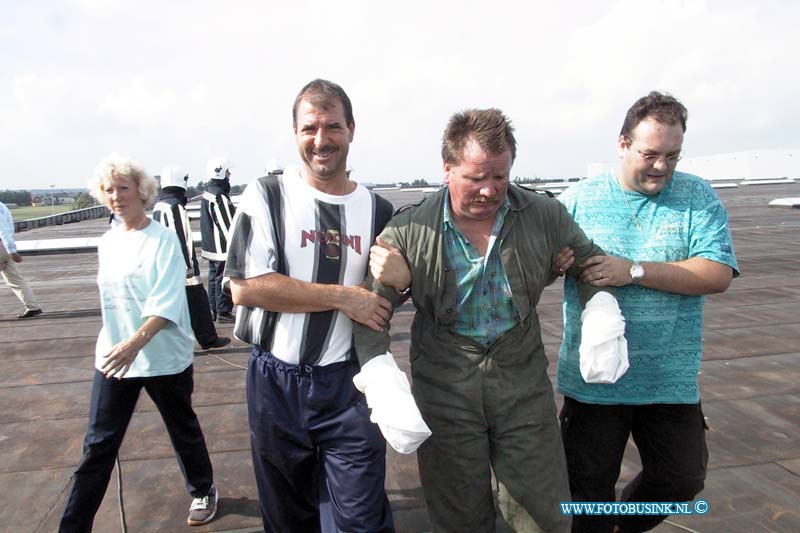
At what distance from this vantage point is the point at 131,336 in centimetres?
267

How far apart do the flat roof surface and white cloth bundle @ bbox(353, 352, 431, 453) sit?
1.24m

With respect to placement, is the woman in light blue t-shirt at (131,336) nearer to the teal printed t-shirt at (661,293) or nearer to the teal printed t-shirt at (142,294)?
the teal printed t-shirt at (142,294)

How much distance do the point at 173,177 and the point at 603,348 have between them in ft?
15.3

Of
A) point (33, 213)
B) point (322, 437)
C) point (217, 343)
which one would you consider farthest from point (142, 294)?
point (33, 213)

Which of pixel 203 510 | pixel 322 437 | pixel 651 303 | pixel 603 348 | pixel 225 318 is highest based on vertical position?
pixel 651 303

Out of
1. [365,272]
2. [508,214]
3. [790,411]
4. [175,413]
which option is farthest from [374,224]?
[790,411]

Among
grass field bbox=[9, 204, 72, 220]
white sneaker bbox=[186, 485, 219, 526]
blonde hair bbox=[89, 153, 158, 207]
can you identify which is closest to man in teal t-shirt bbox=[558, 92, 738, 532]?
white sneaker bbox=[186, 485, 219, 526]

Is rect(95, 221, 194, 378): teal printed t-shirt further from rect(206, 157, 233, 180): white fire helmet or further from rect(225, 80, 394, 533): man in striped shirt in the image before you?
rect(206, 157, 233, 180): white fire helmet

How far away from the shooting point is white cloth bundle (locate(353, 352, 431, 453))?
1916mm

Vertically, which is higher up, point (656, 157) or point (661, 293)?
point (656, 157)

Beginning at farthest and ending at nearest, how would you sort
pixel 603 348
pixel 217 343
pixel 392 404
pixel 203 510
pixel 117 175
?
pixel 217 343 → pixel 203 510 → pixel 117 175 → pixel 603 348 → pixel 392 404

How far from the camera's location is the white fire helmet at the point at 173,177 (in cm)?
541

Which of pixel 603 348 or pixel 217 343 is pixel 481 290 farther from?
pixel 217 343

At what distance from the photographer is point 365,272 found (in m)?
2.31
